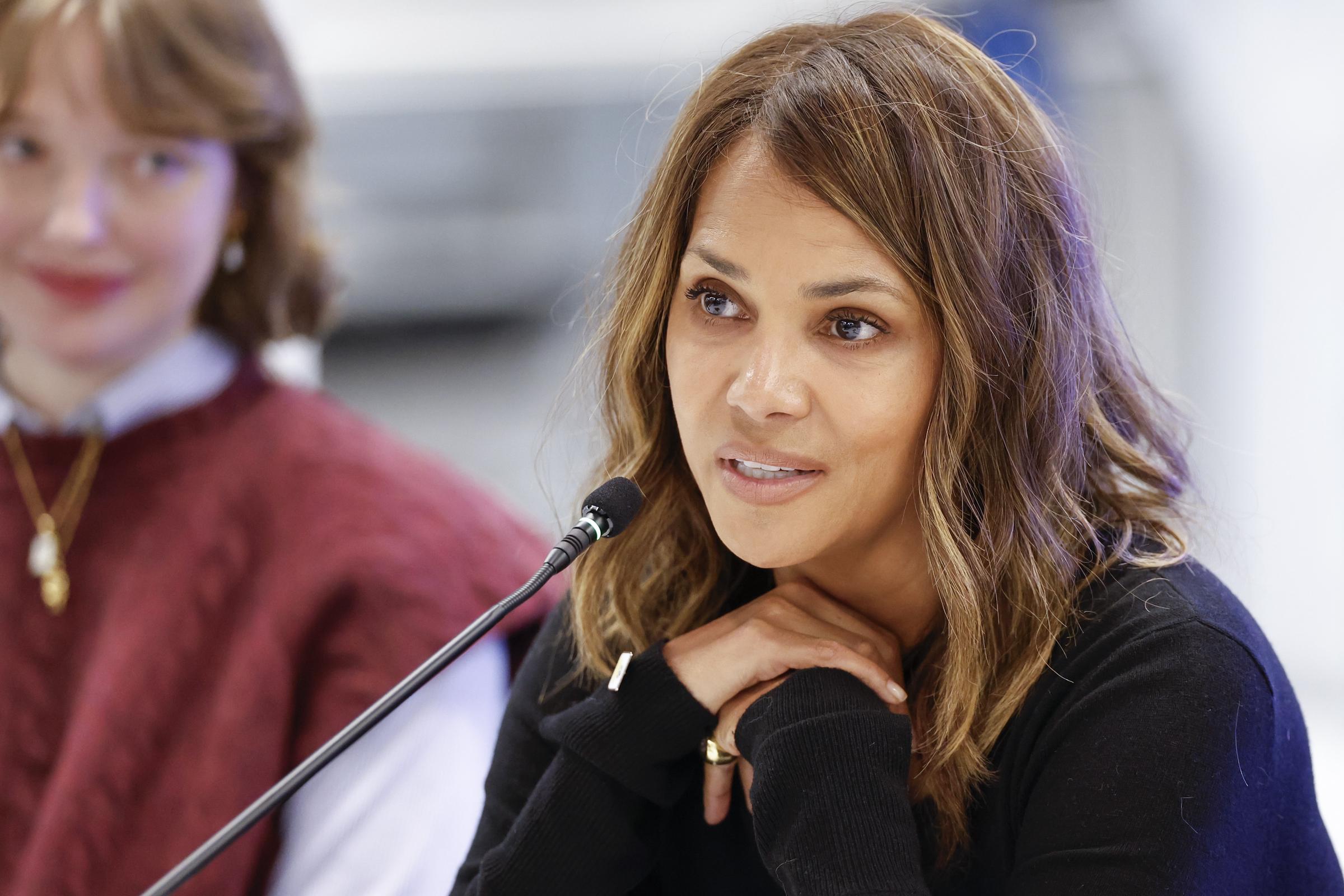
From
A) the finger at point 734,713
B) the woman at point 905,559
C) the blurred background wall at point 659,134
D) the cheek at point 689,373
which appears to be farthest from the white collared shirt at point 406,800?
the blurred background wall at point 659,134

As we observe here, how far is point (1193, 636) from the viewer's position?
3.20ft

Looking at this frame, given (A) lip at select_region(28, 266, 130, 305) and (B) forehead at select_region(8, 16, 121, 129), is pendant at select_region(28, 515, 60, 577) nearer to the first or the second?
(A) lip at select_region(28, 266, 130, 305)

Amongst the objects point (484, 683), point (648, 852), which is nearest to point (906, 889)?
point (648, 852)

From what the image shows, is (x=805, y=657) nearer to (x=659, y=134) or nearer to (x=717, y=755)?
(x=717, y=755)

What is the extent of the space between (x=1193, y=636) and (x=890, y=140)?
42 centimetres

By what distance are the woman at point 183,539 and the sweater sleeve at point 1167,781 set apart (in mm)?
693

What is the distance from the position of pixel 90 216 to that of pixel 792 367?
0.95m

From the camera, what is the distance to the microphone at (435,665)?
2.77ft

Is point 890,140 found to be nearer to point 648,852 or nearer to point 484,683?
point 648,852

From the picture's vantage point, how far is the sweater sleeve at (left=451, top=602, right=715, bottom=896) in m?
1.11

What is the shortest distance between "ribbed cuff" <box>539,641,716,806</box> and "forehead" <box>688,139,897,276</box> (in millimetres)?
349

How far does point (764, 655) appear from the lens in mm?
1079

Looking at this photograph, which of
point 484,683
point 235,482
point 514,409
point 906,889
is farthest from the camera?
point 514,409

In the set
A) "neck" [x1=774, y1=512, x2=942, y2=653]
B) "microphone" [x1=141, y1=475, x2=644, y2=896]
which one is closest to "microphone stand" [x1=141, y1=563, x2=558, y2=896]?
"microphone" [x1=141, y1=475, x2=644, y2=896]
